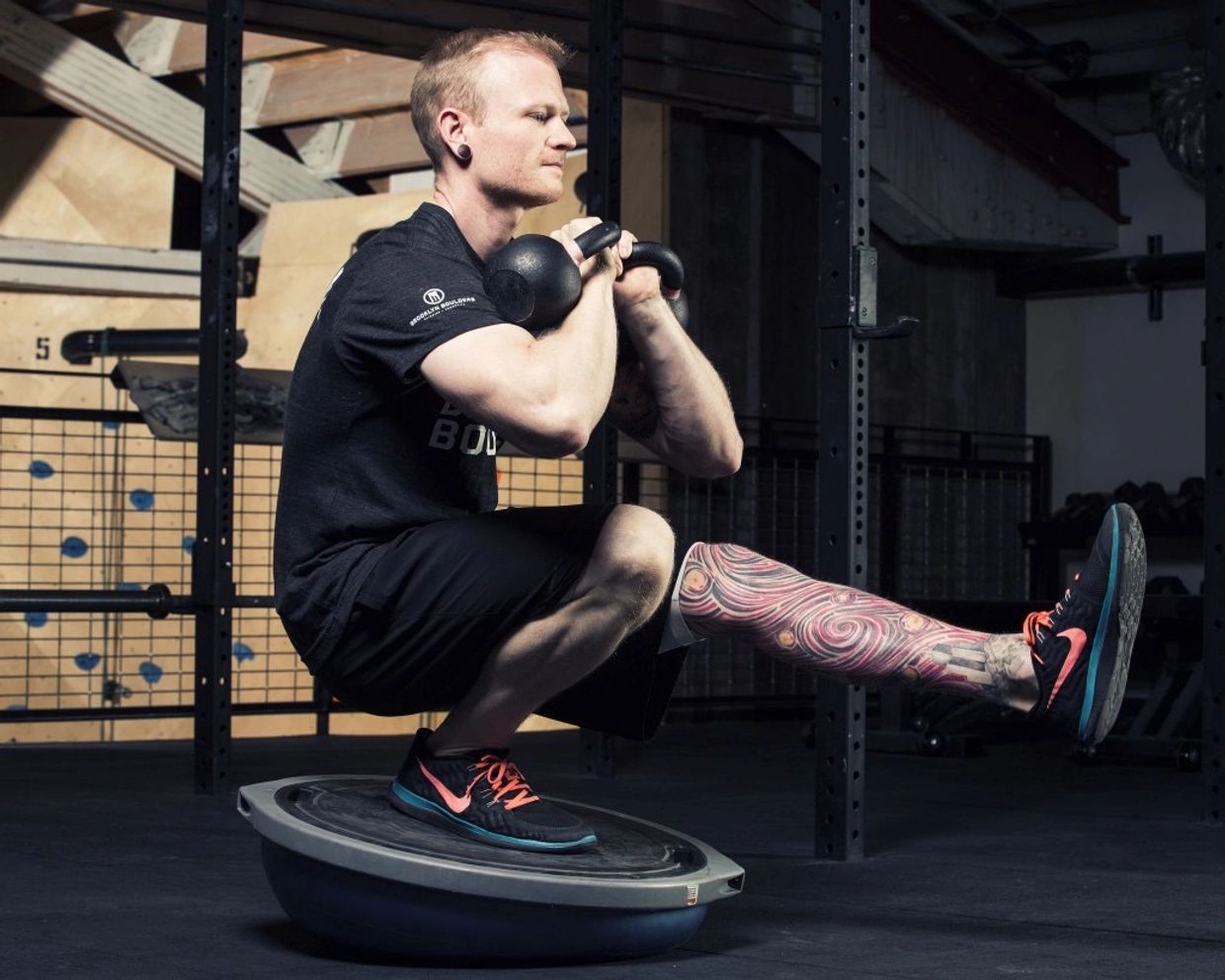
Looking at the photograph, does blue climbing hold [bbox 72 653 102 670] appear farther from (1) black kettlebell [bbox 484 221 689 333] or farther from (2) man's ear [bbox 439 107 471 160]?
(1) black kettlebell [bbox 484 221 689 333]

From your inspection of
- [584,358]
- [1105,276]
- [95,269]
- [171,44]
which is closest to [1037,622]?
[584,358]

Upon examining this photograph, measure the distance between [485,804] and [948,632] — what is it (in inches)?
24.5

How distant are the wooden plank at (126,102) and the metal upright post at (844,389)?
481cm

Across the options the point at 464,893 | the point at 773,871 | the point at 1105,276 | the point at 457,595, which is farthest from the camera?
the point at 1105,276

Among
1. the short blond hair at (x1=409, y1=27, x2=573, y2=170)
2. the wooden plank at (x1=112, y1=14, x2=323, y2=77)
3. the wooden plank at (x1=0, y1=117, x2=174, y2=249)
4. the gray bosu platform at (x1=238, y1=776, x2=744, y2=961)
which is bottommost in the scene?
the gray bosu platform at (x1=238, y1=776, x2=744, y2=961)

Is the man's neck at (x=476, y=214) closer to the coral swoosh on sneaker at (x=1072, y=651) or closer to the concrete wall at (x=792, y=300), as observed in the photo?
the coral swoosh on sneaker at (x=1072, y=651)

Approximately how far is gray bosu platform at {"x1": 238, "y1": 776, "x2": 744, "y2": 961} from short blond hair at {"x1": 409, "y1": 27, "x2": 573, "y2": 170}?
34.9 inches

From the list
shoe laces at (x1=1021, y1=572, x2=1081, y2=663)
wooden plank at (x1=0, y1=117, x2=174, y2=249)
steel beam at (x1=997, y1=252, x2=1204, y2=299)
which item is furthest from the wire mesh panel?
shoe laces at (x1=1021, y1=572, x2=1081, y2=663)

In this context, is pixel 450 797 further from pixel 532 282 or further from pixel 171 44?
pixel 171 44

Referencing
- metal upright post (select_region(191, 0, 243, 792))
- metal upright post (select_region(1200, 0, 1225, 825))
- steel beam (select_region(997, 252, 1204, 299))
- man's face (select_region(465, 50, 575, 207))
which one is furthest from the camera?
steel beam (select_region(997, 252, 1204, 299))

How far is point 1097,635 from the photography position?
7.34 ft

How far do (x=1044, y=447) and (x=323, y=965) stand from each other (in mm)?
6222

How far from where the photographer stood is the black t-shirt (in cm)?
229

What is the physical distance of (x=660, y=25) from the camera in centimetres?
585
